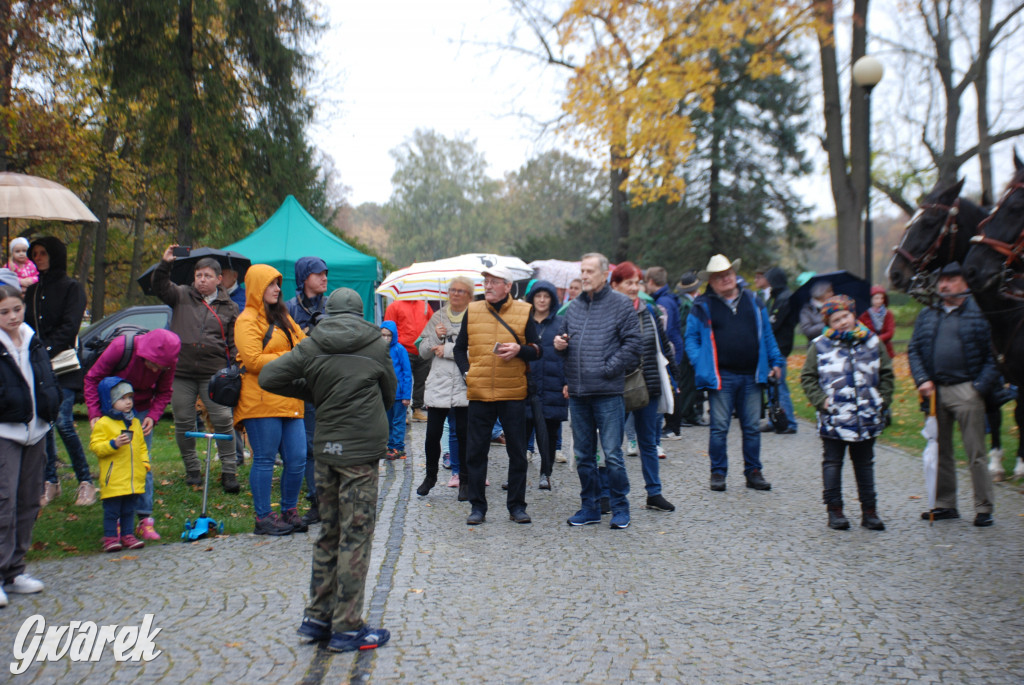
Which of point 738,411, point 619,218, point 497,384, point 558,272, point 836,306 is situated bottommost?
point 738,411

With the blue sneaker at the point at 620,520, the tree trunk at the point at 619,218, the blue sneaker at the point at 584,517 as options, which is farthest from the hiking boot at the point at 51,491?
the tree trunk at the point at 619,218

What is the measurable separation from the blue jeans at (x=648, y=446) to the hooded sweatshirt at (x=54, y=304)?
4947 mm

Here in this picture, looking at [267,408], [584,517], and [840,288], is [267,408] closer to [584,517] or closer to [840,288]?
[584,517]

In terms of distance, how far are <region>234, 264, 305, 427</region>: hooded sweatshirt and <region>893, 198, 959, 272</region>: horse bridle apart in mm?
4708

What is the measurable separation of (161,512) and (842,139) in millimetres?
15661

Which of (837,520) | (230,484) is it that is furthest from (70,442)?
(837,520)

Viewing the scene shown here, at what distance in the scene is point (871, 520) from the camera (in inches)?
249

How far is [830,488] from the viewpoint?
20.9ft

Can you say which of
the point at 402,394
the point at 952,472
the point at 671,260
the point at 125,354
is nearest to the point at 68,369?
the point at 125,354

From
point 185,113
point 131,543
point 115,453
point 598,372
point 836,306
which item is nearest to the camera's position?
point 115,453

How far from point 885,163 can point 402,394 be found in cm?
3182

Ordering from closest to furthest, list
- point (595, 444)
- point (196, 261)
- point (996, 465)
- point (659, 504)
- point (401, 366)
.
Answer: point (595, 444), point (659, 504), point (996, 465), point (196, 261), point (401, 366)

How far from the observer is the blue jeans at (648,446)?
7172mm

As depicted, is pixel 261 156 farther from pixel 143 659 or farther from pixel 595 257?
pixel 143 659
